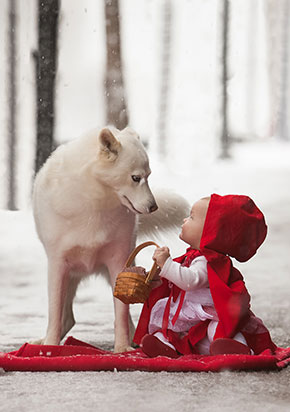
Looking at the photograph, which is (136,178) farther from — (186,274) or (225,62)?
(225,62)

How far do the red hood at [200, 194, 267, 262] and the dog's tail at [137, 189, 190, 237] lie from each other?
39 centimetres

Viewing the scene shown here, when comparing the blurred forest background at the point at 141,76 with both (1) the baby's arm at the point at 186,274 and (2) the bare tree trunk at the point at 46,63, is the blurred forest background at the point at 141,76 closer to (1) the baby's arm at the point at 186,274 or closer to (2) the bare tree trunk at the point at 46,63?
(2) the bare tree trunk at the point at 46,63

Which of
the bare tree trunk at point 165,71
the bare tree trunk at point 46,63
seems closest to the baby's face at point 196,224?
the bare tree trunk at point 46,63

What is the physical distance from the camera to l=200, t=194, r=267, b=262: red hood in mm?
1428

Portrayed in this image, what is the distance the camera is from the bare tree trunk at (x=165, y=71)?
9.27 feet

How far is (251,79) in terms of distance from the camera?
3164 millimetres

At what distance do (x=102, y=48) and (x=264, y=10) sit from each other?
106cm

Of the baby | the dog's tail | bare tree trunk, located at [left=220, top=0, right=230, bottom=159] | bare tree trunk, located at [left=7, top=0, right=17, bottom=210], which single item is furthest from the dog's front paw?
bare tree trunk, located at [left=220, top=0, right=230, bottom=159]

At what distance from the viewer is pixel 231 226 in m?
1.43

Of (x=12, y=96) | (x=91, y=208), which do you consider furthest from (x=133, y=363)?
(x=12, y=96)

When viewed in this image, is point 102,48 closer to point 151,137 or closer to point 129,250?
point 151,137

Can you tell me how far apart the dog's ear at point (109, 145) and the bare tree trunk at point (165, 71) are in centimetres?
132

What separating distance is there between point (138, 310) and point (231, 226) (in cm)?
90

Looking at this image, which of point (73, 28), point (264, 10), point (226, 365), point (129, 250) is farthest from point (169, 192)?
point (264, 10)
